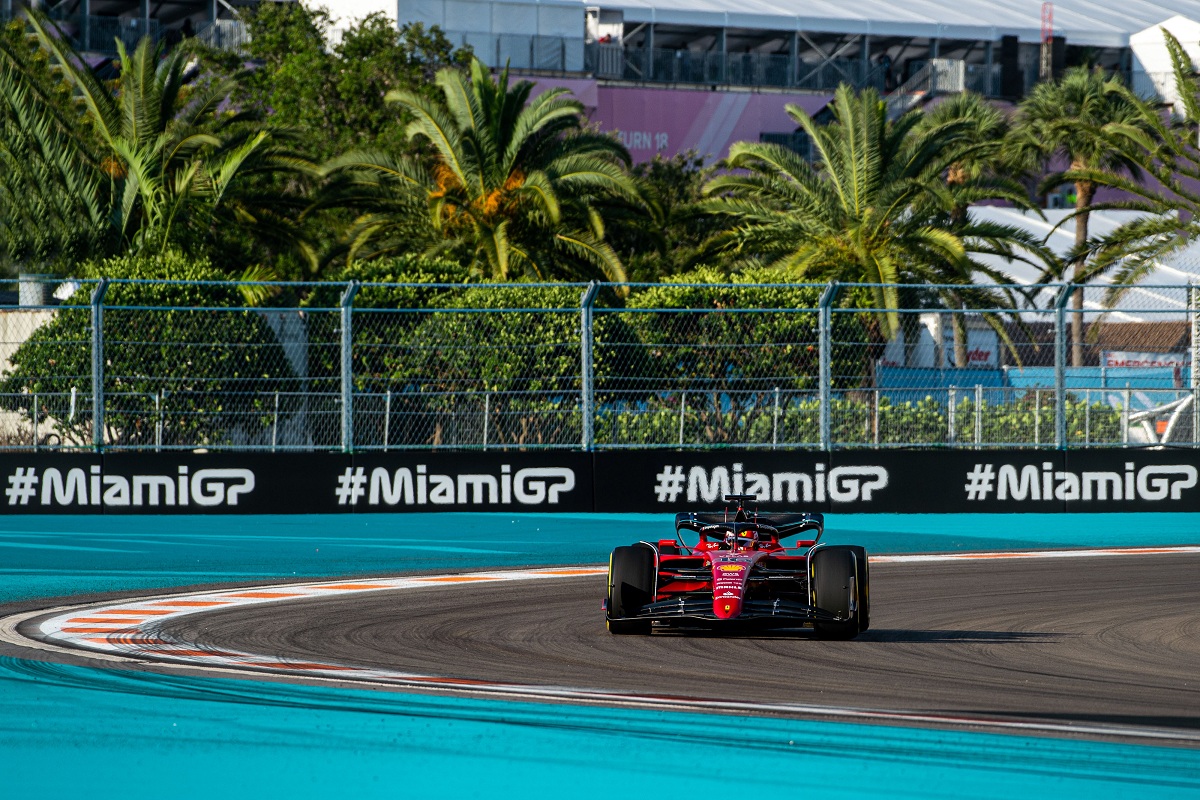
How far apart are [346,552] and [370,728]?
26.6 ft

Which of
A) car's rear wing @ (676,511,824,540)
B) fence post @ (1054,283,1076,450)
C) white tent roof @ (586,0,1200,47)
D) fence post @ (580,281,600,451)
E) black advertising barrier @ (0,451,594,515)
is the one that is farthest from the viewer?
white tent roof @ (586,0,1200,47)

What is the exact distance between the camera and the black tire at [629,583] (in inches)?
352

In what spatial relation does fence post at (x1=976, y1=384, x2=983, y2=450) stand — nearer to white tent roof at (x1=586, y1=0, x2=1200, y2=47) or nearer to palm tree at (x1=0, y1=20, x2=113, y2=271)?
palm tree at (x1=0, y1=20, x2=113, y2=271)

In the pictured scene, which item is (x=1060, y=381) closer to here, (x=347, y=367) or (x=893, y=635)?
(x=347, y=367)

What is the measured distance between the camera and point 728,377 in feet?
58.3

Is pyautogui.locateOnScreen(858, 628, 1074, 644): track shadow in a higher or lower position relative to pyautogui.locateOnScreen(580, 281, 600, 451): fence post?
lower

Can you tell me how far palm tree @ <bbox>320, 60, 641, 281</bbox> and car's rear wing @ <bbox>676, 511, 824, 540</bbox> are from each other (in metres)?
16.8

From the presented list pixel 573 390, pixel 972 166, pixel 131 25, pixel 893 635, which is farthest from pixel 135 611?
pixel 131 25

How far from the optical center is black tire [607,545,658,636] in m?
8.95

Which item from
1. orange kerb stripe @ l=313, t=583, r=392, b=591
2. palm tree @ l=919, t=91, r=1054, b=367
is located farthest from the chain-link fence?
orange kerb stripe @ l=313, t=583, r=392, b=591

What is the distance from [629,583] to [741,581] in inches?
25.6

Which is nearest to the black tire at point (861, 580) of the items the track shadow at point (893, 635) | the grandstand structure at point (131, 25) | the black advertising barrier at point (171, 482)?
the track shadow at point (893, 635)

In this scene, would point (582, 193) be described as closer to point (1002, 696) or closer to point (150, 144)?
point (150, 144)

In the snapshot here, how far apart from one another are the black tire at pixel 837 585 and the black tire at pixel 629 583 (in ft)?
3.03
